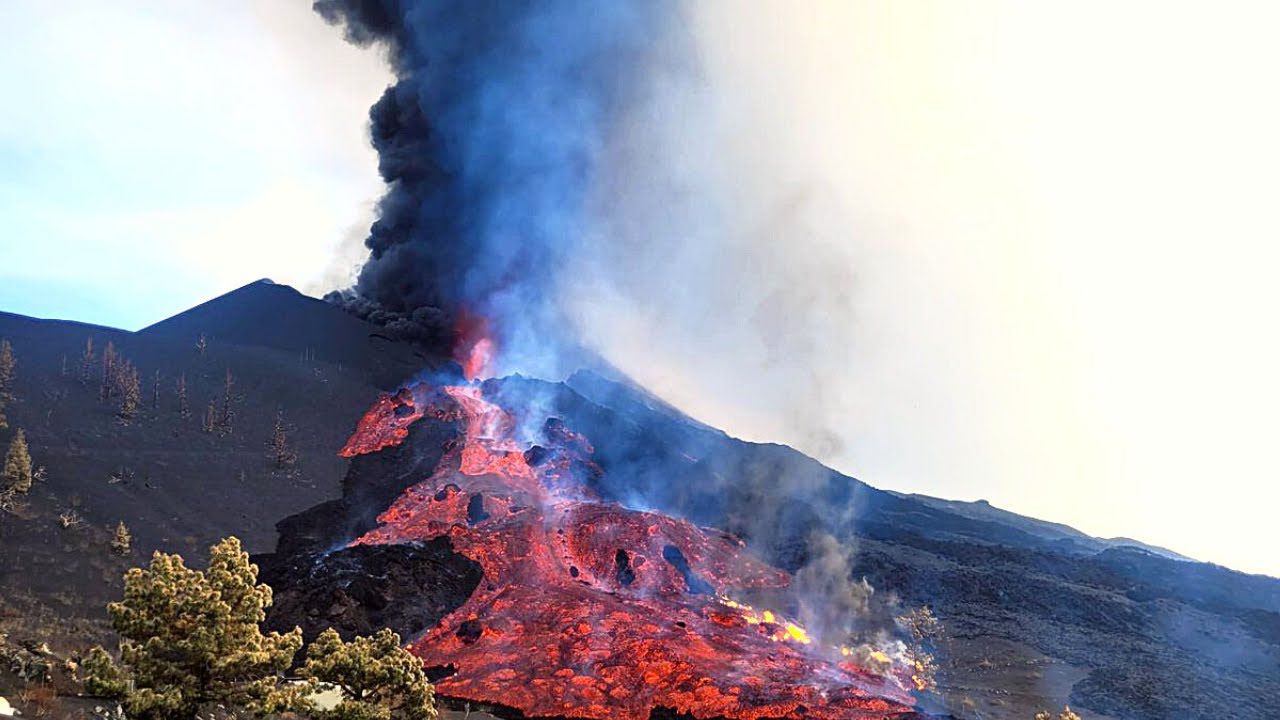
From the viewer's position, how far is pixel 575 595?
146ft

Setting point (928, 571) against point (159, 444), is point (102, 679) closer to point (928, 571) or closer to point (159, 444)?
point (159, 444)

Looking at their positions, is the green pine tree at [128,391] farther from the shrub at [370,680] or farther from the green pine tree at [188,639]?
the green pine tree at [188,639]

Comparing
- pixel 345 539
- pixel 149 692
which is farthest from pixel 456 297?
pixel 149 692

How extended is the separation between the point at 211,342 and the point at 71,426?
79.5 feet

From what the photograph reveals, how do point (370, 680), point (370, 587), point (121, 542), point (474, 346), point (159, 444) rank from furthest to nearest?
point (474, 346), point (159, 444), point (370, 587), point (121, 542), point (370, 680)

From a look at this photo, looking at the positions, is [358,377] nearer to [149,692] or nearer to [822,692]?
[822,692]

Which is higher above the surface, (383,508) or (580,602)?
(383,508)

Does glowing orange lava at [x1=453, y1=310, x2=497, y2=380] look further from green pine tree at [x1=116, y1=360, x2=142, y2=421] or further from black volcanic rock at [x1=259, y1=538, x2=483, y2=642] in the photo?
black volcanic rock at [x1=259, y1=538, x2=483, y2=642]

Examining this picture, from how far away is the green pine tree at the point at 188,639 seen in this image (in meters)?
15.4

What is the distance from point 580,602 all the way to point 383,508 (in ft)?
63.6

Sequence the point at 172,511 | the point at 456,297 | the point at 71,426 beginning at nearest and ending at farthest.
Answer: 1. the point at 172,511
2. the point at 71,426
3. the point at 456,297

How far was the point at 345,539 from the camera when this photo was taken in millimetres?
50281

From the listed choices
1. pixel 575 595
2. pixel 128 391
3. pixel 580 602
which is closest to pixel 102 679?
pixel 580 602

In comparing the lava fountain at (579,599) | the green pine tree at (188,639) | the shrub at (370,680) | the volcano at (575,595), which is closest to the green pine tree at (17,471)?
the volcano at (575,595)
